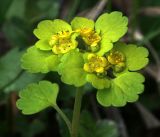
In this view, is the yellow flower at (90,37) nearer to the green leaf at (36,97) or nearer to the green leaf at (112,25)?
the green leaf at (112,25)

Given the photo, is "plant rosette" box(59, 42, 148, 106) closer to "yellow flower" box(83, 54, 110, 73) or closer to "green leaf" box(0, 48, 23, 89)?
"yellow flower" box(83, 54, 110, 73)

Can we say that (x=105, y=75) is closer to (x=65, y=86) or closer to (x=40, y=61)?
(x=40, y=61)

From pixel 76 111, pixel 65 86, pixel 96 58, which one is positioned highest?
pixel 96 58

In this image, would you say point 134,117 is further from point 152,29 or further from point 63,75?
point 63,75

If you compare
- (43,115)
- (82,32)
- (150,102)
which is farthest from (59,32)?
(150,102)

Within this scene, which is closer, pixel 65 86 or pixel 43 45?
pixel 43 45

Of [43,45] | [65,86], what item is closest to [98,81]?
[43,45]
